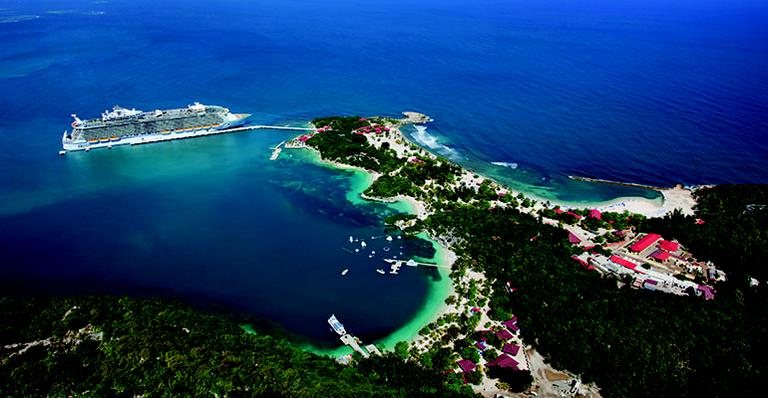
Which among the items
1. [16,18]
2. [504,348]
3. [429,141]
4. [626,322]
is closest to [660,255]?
[626,322]

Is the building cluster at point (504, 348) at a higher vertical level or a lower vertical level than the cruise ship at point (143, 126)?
lower

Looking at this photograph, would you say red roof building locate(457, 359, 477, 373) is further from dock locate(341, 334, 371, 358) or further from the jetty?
the jetty

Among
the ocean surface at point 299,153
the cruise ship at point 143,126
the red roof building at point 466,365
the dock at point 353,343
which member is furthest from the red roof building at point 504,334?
the cruise ship at point 143,126

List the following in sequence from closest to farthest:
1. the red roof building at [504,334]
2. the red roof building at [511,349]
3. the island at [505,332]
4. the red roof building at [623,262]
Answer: the island at [505,332], the red roof building at [511,349], the red roof building at [504,334], the red roof building at [623,262]

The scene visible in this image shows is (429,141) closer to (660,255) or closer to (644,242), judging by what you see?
(644,242)

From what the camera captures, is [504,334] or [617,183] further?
[617,183]

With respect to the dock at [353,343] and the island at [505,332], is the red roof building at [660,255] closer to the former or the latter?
the island at [505,332]

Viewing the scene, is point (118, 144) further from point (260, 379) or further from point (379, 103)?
point (260, 379)

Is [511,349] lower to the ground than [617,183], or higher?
lower
